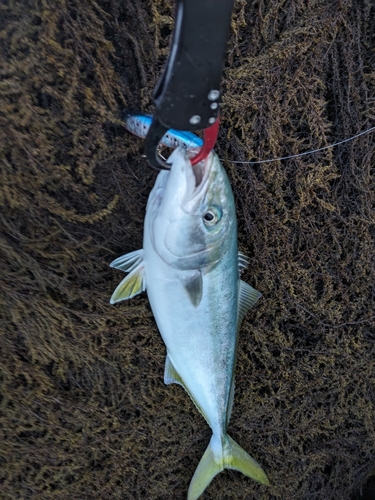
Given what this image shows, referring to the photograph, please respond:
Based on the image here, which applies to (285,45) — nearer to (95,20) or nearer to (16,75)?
(95,20)

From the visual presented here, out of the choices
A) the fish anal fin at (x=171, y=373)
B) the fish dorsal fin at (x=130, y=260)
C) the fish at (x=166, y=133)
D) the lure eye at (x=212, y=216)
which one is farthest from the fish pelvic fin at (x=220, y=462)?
the fish at (x=166, y=133)

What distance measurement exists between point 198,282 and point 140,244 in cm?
66

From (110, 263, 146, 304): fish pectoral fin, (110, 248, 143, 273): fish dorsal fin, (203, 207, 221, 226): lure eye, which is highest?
(203, 207, 221, 226): lure eye

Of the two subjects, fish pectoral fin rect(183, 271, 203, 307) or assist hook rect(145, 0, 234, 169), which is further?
fish pectoral fin rect(183, 271, 203, 307)

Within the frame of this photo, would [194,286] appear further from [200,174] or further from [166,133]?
[166,133]

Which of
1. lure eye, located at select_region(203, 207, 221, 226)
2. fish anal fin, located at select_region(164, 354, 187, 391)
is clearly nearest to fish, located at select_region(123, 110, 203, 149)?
lure eye, located at select_region(203, 207, 221, 226)

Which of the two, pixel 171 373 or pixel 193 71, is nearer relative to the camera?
pixel 193 71

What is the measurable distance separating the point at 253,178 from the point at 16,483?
8.77ft

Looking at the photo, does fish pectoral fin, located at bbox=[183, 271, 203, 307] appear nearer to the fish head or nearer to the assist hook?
the fish head

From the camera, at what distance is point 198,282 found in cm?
176

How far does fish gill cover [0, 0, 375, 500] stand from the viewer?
195 cm

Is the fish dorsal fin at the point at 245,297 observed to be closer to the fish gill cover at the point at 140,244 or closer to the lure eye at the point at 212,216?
the fish gill cover at the point at 140,244

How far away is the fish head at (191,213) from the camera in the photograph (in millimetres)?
1503

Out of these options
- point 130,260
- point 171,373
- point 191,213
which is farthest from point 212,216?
point 171,373
